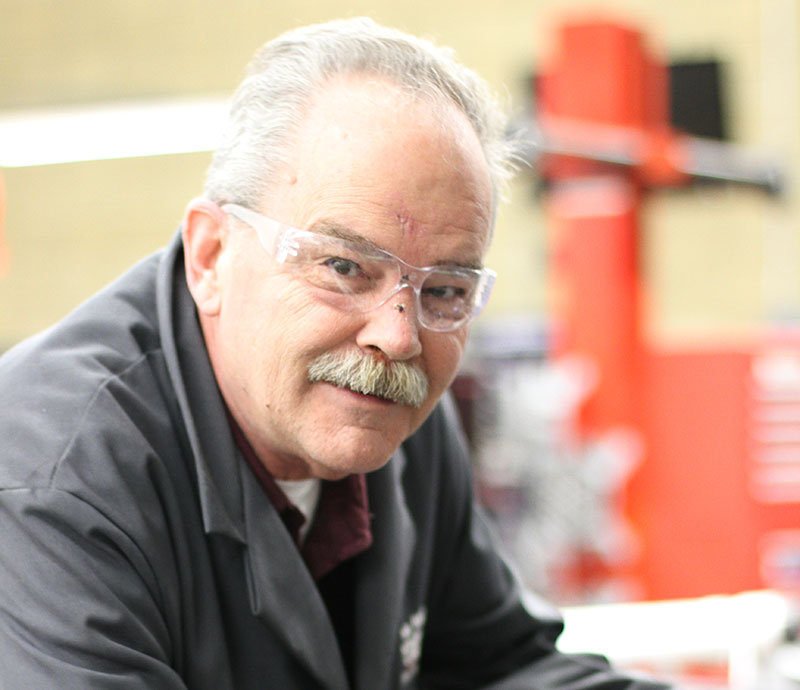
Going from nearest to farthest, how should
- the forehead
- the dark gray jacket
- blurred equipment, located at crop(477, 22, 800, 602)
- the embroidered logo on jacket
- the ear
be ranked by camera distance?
the dark gray jacket → the forehead → the ear → the embroidered logo on jacket → blurred equipment, located at crop(477, 22, 800, 602)

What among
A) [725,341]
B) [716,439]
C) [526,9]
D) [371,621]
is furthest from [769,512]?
[526,9]

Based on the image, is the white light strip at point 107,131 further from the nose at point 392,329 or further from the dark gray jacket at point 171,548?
the nose at point 392,329

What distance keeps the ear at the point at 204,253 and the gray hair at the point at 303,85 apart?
2cm

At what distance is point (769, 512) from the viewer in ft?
10.2

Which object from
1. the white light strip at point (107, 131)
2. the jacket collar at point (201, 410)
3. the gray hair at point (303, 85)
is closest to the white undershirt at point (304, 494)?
the jacket collar at point (201, 410)

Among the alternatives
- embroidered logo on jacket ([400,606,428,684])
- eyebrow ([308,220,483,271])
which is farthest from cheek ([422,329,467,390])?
embroidered logo on jacket ([400,606,428,684])

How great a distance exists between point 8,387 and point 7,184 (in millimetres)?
7999

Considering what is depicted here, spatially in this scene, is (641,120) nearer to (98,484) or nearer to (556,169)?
(556,169)

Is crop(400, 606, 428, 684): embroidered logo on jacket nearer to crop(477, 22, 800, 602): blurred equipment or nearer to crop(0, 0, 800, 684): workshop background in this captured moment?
crop(0, 0, 800, 684): workshop background

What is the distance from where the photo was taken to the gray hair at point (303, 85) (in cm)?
103

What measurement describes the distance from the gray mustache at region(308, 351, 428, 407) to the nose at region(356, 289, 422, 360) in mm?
14

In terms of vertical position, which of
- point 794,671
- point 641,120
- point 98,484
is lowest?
point 794,671

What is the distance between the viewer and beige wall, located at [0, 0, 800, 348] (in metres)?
7.15

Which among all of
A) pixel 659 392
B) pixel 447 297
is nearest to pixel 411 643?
pixel 447 297
